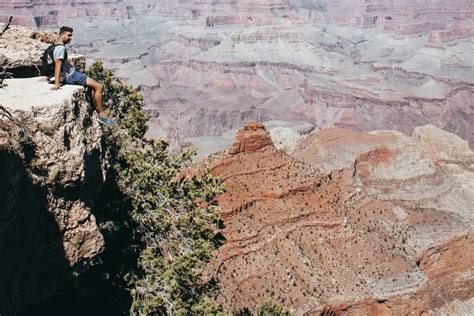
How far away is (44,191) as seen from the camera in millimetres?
8656

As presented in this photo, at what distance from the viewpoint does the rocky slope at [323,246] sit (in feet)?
82.1

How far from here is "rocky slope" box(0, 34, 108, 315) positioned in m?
7.89

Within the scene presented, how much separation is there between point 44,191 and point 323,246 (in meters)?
20.8

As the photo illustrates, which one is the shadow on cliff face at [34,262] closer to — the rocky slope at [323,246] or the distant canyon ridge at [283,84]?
the rocky slope at [323,246]

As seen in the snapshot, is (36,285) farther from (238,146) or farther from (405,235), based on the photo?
(405,235)

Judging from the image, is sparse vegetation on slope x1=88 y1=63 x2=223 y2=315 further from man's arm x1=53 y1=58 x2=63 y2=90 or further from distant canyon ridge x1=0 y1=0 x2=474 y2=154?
distant canyon ridge x1=0 y1=0 x2=474 y2=154

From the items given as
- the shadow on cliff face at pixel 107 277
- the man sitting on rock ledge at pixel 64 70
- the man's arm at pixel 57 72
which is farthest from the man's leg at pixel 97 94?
the shadow on cliff face at pixel 107 277

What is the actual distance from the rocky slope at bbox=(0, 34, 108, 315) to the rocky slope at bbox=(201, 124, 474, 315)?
15.4 m

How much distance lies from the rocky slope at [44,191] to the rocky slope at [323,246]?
50.5 feet

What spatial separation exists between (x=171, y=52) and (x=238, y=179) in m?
178

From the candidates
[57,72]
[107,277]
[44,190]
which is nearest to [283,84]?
[107,277]

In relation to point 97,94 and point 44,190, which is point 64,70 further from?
point 44,190

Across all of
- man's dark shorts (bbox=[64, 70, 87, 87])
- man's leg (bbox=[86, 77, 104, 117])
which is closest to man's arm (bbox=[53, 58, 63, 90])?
man's dark shorts (bbox=[64, 70, 87, 87])

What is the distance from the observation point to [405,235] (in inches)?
1320
